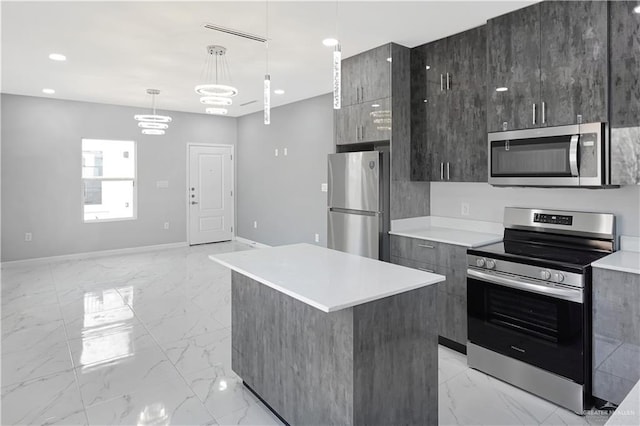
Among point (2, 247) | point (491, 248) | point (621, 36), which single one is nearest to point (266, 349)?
point (491, 248)

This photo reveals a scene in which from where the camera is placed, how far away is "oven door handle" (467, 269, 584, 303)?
2.35m

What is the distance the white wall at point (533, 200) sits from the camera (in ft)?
8.89

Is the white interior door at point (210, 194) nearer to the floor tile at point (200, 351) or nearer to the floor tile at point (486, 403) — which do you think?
the floor tile at point (200, 351)

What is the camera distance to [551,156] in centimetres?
276

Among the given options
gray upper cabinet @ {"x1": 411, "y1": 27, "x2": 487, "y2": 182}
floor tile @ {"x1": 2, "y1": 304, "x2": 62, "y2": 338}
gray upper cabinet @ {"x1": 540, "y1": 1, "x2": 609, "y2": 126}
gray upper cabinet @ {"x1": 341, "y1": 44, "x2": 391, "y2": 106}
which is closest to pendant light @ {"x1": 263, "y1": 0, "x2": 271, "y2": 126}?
gray upper cabinet @ {"x1": 341, "y1": 44, "x2": 391, "y2": 106}

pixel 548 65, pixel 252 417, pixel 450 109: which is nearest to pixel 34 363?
pixel 252 417

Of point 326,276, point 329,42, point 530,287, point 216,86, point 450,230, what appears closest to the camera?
point 326,276

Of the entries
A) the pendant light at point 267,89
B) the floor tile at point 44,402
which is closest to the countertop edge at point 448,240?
the pendant light at point 267,89

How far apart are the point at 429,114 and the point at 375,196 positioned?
3.01ft

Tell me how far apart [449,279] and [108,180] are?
20.7 ft

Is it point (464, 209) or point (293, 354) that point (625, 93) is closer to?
point (464, 209)

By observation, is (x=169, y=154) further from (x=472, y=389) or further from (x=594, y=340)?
(x=594, y=340)

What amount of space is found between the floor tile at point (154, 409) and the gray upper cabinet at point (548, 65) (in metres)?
2.94

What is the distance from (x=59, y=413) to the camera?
7.80 feet
